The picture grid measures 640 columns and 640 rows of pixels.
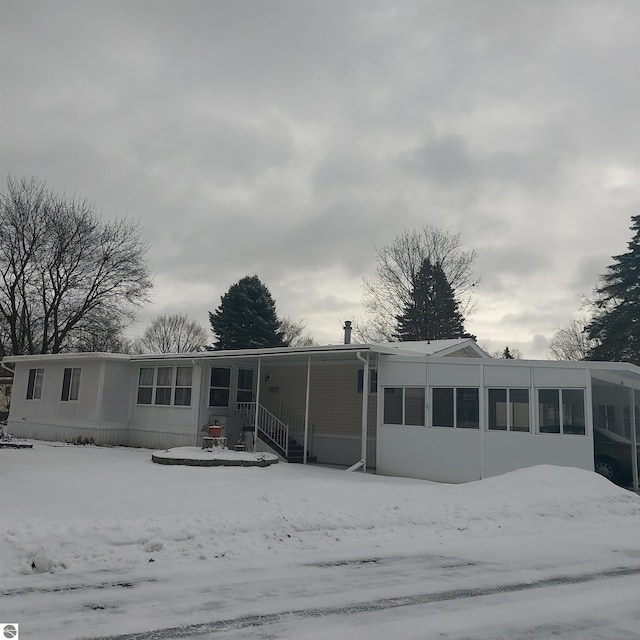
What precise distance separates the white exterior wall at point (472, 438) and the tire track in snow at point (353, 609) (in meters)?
7.10

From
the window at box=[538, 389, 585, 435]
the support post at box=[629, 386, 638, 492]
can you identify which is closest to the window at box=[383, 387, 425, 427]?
the window at box=[538, 389, 585, 435]

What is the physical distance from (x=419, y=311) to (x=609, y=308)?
37.8 ft

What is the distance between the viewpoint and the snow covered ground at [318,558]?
459 centimetres

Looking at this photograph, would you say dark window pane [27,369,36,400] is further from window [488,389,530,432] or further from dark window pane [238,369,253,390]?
window [488,389,530,432]

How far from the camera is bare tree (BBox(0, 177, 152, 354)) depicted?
29656 mm

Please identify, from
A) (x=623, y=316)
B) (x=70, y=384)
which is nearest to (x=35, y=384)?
(x=70, y=384)

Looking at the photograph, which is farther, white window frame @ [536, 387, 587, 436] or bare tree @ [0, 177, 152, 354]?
bare tree @ [0, 177, 152, 354]

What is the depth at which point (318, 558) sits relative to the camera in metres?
6.86

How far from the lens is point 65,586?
5.38 metres

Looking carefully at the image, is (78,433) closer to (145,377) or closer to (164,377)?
(145,377)

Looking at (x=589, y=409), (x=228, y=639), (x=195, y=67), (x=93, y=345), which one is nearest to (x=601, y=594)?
(x=228, y=639)

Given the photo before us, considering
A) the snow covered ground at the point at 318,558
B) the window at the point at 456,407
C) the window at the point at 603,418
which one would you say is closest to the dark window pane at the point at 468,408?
the window at the point at 456,407

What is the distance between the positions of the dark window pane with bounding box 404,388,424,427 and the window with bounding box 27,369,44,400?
1583 centimetres

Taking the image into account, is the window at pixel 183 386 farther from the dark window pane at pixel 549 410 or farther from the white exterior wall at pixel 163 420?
the dark window pane at pixel 549 410
